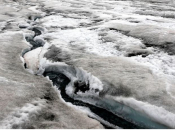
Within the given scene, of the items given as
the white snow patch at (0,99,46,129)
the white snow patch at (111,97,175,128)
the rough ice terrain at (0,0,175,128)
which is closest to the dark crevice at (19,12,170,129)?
the rough ice terrain at (0,0,175,128)

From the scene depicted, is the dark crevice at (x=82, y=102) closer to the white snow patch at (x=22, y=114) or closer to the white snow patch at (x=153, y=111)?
the white snow patch at (x=153, y=111)

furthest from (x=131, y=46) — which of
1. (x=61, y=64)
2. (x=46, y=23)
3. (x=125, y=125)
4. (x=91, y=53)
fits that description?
(x=46, y=23)

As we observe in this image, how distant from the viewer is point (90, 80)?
4.92 metres

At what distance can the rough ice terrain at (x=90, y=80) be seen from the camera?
3.76m

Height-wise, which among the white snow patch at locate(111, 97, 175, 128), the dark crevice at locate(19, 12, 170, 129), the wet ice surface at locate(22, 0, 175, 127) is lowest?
the dark crevice at locate(19, 12, 170, 129)

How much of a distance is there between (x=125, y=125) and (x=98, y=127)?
1.82 feet

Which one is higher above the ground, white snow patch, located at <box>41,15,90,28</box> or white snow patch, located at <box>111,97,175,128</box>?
white snow patch, located at <box>41,15,90,28</box>

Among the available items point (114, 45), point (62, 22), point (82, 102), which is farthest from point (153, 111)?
point (62, 22)

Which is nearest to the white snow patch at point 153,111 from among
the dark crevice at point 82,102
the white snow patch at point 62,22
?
the dark crevice at point 82,102

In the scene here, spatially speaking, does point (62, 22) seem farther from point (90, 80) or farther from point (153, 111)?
point (153, 111)

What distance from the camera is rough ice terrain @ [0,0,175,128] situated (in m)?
3.76

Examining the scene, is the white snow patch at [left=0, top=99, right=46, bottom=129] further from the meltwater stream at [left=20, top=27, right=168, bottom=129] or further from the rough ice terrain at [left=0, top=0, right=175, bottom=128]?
the meltwater stream at [left=20, top=27, right=168, bottom=129]

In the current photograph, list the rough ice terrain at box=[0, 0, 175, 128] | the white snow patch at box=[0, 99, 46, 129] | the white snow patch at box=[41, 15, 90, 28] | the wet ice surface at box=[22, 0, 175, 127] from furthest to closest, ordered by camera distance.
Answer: the white snow patch at box=[41, 15, 90, 28] < the wet ice surface at box=[22, 0, 175, 127] < the rough ice terrain at box=[0, 0, 175, 128] < the white snow patch at box=[0, 99, 46, 129]

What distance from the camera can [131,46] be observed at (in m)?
6.86
